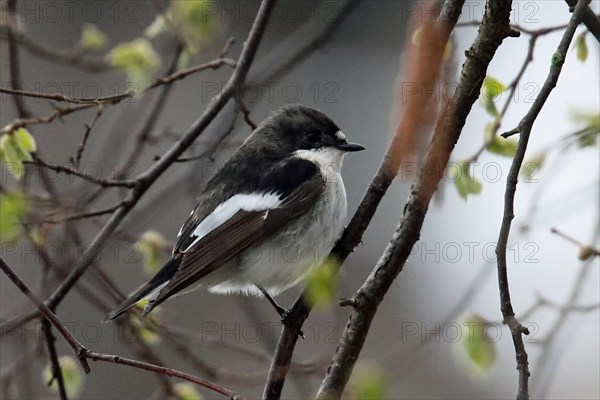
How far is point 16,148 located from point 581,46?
204 centimetres

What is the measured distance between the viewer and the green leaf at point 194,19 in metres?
3.68

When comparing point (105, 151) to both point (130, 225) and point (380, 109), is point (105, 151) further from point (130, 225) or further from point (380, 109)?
point (380, 109)

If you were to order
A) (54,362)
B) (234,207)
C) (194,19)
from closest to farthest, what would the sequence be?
(54,362) → (194,19) → (234,207)

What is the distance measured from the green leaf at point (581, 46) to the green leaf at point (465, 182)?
0.55 metres

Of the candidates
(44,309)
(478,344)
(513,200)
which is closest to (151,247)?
(44,309)

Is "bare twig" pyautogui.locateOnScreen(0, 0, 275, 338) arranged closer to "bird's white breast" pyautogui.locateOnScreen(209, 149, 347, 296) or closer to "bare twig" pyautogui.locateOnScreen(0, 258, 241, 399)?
"bird's white breast" pyautogui.locateOnScreen(209, 149, 347, 296)

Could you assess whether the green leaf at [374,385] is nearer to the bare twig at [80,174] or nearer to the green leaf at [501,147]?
the green leaf at [501,147]

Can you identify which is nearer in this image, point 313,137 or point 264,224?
point 264,224

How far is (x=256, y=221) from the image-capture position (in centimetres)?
395

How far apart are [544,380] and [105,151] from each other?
2344 mm

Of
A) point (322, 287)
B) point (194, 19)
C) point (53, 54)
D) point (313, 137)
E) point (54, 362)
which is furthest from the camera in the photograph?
point (313, 137)

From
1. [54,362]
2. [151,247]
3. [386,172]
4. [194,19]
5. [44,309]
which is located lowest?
[54,362]

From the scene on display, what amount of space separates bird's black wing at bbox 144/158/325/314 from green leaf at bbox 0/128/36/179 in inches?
34.3

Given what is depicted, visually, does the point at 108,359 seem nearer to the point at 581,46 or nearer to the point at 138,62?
the point at 138,62
